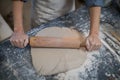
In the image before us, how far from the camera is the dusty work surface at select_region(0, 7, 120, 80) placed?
99 centimetres

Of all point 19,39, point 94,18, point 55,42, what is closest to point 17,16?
point 19,39

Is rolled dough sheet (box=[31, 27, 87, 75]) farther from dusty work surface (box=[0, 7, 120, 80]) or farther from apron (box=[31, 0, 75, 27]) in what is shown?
apron (box=[31, 0, 75, 27])

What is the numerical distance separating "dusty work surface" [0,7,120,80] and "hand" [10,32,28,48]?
3cm

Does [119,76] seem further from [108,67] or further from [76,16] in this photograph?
[76,16]

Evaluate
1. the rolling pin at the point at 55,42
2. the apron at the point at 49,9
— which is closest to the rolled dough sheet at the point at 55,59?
the rolling pin at the point at 55,42

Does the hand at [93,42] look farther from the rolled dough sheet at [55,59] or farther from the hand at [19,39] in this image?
the hand at [19,39]

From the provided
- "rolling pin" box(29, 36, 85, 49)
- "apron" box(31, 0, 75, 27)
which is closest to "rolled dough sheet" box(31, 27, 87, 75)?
"rolling pin" box(29, 36, 85, 49)

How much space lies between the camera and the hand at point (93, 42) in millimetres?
1042

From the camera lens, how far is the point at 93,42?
40.9 inches

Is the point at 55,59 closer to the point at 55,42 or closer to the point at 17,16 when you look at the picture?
the point at 55,42

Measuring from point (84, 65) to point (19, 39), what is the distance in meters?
0.33

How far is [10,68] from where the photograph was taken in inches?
40.3

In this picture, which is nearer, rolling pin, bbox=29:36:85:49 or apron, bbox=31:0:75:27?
rolling pin, bbox=29:36:85:49

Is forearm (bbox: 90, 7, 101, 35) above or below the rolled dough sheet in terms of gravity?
above
